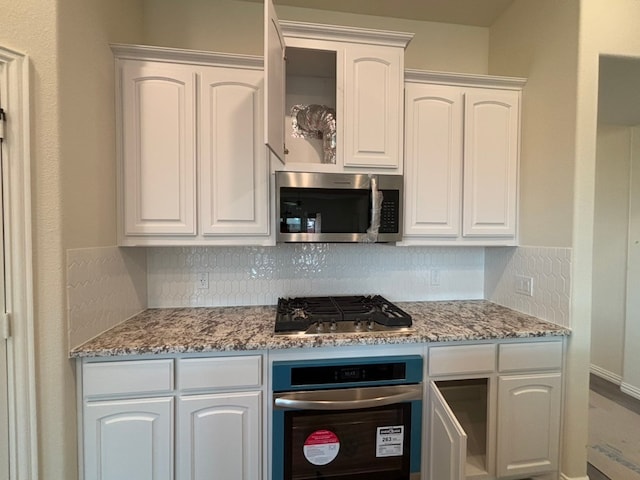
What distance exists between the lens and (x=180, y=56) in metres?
1.63

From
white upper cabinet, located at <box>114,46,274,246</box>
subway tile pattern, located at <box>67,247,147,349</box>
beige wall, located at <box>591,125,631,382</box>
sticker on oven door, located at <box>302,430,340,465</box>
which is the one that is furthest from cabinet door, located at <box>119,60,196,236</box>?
beige wall, located at <box>591,125,631,382</box>

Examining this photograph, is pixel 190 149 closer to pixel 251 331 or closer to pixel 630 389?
pixel 251 331

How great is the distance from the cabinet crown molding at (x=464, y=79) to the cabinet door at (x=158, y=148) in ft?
4.23

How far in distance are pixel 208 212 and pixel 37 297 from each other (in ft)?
2.62

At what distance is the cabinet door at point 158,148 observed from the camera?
1.62 meters

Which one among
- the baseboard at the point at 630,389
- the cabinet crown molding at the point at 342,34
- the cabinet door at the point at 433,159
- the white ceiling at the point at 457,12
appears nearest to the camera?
the cabinet crown molding at the point at 342,34

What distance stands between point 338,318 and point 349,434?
55 centimetres

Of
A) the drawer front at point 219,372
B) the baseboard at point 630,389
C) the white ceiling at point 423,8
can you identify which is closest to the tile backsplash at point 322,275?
the drawer front at point 219,372

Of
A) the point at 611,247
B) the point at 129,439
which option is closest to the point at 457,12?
the point at 611,247

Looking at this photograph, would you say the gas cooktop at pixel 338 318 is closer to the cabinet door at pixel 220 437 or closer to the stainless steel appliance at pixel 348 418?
the stainless steel appliance at pixel 348 418

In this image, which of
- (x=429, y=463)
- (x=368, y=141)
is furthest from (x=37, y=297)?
(x=429, y=463)

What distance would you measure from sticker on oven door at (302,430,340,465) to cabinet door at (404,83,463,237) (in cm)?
117

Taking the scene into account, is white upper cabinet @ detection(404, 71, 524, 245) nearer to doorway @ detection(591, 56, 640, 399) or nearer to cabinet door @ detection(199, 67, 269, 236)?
cabinet door @ detection(199, 67, 269, 236)

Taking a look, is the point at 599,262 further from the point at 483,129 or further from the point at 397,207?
the point at 397,207
